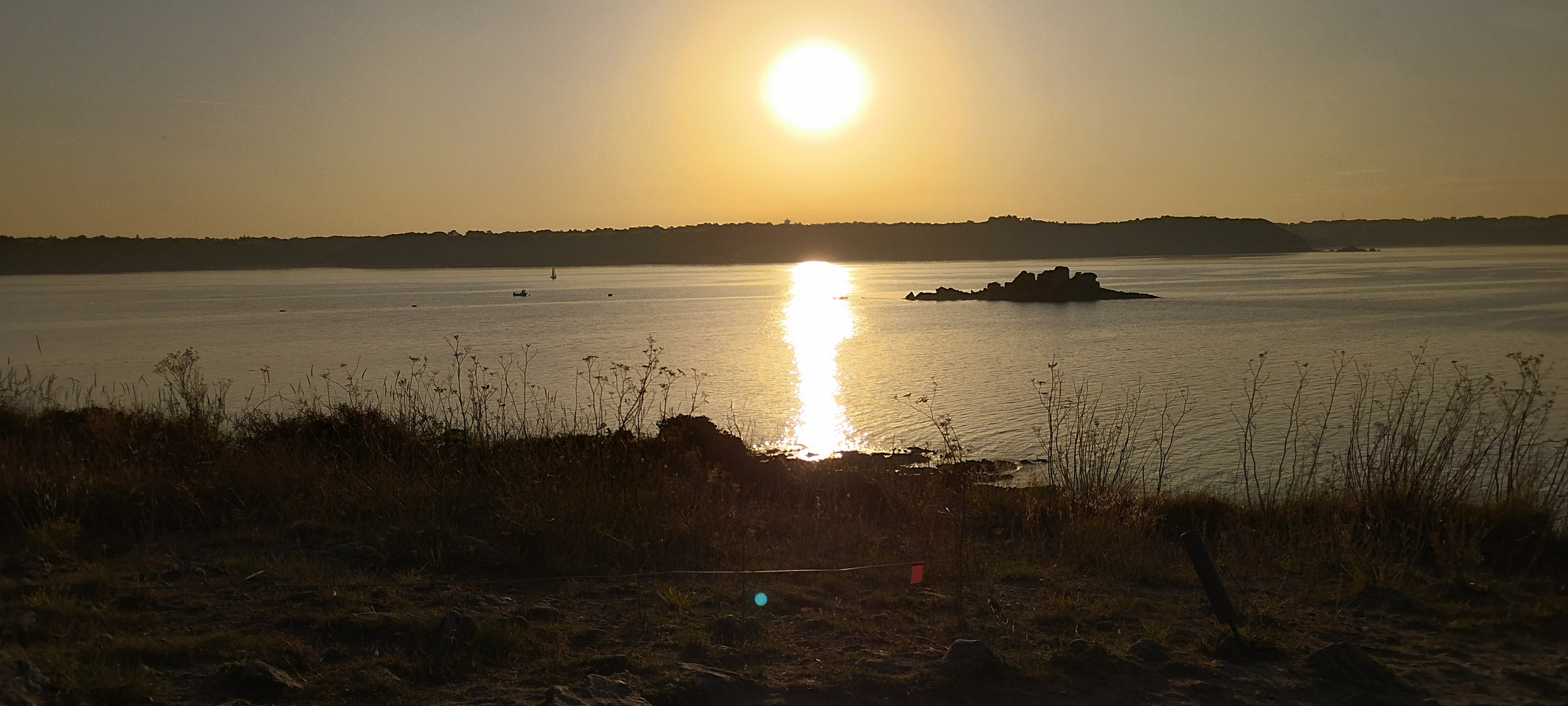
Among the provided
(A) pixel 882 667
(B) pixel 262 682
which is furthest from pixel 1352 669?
(B) pixel 262 682

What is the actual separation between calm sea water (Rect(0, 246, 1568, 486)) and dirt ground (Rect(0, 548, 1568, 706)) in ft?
28.2

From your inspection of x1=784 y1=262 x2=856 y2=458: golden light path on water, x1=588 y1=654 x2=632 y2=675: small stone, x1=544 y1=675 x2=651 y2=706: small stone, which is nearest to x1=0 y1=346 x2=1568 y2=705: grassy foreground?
x1=588 y1=654 x2=632 y2=675: small stone

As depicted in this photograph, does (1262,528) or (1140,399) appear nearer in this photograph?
(1262,528)

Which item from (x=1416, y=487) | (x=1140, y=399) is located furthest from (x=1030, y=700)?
(x=1140, y=399)

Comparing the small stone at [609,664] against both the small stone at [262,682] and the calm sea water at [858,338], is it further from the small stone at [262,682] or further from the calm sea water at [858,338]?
the calm sea water at [858,338]

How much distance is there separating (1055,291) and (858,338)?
93.7 ft

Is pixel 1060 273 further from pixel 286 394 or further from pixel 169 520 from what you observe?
pixel 169 520

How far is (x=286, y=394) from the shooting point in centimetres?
2130

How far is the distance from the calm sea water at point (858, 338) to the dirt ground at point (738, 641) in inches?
339

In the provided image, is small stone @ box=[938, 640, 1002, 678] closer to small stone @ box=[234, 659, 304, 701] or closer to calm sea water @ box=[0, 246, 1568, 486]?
small stone @ box=[234, 659, 304, 701]

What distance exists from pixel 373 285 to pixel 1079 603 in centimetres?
10109

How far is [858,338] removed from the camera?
135ft

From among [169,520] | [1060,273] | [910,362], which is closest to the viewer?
[169,520]

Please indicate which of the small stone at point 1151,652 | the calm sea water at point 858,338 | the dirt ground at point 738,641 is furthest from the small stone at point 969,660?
the calm sea water at point 858,338
